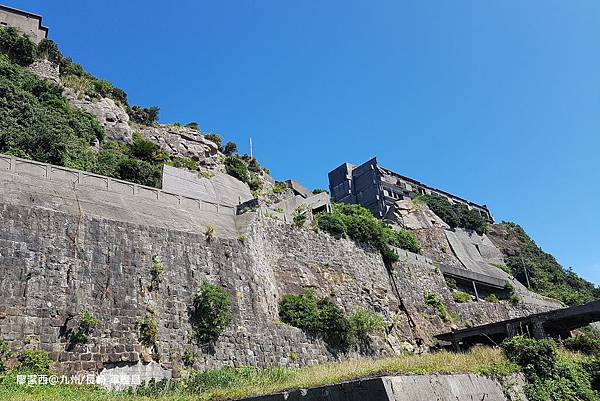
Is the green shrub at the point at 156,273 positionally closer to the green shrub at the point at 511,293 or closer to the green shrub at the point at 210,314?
the green shrub at the point at 210,314

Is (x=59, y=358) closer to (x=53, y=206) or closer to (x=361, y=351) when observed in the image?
(x=53, y=206)

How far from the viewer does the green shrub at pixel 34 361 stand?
13219mm

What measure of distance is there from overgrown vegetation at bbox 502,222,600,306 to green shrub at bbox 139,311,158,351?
4174 centimetres

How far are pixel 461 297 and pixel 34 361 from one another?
27.8m

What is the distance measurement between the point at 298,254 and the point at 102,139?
15387 mm

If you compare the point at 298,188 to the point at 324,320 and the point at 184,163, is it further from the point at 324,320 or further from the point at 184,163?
the point at 324,320

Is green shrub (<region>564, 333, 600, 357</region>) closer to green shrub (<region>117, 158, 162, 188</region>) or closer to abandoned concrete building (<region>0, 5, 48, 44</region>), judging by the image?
green shrub (<region>117, 158, 162, 188</region>)

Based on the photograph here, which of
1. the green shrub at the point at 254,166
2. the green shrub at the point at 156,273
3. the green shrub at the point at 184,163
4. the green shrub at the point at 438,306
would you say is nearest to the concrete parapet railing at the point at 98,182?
the green shrub at the point at 156,273

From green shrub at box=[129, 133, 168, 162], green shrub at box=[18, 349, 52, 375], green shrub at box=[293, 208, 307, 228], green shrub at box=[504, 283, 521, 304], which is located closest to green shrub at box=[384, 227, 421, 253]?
green shrub at box=[293, 208, 307, 228]

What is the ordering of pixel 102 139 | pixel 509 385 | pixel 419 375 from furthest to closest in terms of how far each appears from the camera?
pixel 102 139
pixel 509 385
pixel 419 375

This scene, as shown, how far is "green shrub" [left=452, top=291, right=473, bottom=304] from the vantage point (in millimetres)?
33662

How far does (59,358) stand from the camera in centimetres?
1395

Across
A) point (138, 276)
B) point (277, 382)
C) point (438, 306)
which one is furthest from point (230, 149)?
point (277, 382)

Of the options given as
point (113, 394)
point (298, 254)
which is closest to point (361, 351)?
point (298, 254)
